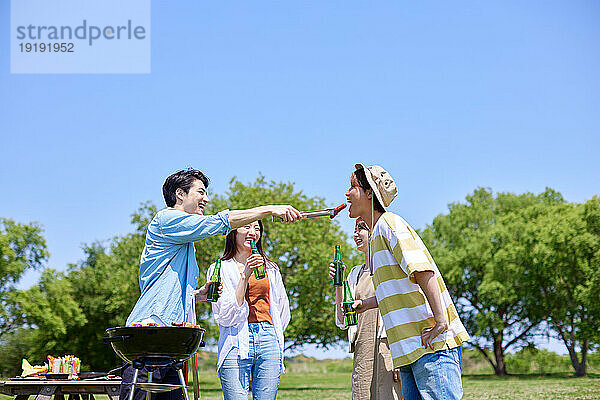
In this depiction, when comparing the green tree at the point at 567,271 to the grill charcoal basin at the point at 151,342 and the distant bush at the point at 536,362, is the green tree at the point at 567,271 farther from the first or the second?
the grill charcoal basin at the point at 151,342

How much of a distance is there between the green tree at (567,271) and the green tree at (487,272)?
0.54 m

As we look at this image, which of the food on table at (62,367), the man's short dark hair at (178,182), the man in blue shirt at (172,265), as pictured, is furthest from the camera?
the food on table at (62,367)

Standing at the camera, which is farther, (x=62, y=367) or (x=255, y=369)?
(x=62, y=367)

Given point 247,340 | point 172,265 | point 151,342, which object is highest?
point 172,265

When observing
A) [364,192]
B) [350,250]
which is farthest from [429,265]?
[350,250]

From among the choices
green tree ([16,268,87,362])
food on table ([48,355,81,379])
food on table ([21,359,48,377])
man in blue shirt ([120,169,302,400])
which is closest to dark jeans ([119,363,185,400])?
man in blue shirt ([120,169,302,400])

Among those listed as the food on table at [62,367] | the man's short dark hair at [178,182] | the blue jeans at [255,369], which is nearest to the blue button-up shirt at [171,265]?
the man's short dark hair at [178,182]

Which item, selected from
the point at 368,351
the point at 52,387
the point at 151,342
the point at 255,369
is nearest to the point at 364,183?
the point at 151,342

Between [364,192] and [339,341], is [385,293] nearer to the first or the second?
[364,192]

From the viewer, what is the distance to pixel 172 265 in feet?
13.8

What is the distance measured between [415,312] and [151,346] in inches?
63.7

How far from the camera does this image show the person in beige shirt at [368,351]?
5.54 metres

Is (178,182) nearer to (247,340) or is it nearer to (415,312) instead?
(247,340)

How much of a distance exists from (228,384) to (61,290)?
29.2 meters
